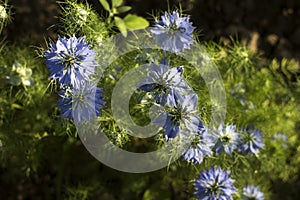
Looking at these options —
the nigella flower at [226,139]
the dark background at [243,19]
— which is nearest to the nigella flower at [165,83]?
the nigella flower at [226,139]

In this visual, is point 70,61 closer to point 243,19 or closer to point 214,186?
point 214,186

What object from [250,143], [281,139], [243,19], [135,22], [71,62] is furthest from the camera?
[243,19]

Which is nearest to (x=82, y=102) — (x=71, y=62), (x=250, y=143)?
(x=71, y=62)

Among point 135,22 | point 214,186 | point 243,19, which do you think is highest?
point 243,19

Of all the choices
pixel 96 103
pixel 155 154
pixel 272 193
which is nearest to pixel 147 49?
pixel 96 103

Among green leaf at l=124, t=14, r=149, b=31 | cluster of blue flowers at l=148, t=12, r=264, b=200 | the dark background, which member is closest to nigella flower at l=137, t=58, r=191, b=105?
cluster of blue flowers at l=148, t=12, r=264, b=200
